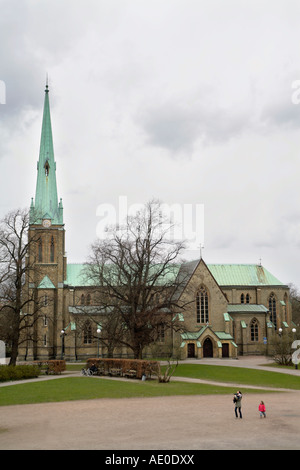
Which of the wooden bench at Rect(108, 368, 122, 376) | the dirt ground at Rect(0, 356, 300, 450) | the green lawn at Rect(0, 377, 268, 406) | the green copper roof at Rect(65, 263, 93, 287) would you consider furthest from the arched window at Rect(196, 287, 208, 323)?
the dirt ground at Rect(0, 356, 300, 450)

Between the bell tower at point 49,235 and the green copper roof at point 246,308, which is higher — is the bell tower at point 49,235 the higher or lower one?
the higher one

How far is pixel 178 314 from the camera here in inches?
2680

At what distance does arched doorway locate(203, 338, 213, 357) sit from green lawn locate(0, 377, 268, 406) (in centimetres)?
3035

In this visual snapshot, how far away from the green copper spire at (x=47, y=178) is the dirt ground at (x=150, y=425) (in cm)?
4950

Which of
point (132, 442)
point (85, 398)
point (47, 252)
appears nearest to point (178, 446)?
point (132, 442)

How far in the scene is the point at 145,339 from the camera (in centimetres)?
4806

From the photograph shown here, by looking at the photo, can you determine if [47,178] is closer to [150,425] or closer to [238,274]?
[238,274]

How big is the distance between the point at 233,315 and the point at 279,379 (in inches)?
1334

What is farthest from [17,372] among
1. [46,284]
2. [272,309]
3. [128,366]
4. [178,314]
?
[272,309]

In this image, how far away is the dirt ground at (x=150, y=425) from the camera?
650 inches

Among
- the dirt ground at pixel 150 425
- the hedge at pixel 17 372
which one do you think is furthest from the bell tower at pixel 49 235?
the dirt ground at pixel 150 425

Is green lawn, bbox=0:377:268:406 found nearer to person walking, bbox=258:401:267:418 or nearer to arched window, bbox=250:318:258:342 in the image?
person walking, bbox=258:401:267:418

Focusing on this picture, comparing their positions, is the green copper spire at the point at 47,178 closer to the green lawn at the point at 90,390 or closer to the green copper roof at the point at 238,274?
the green copper roof at the point at 238,274

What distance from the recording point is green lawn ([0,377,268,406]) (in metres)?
30.4
